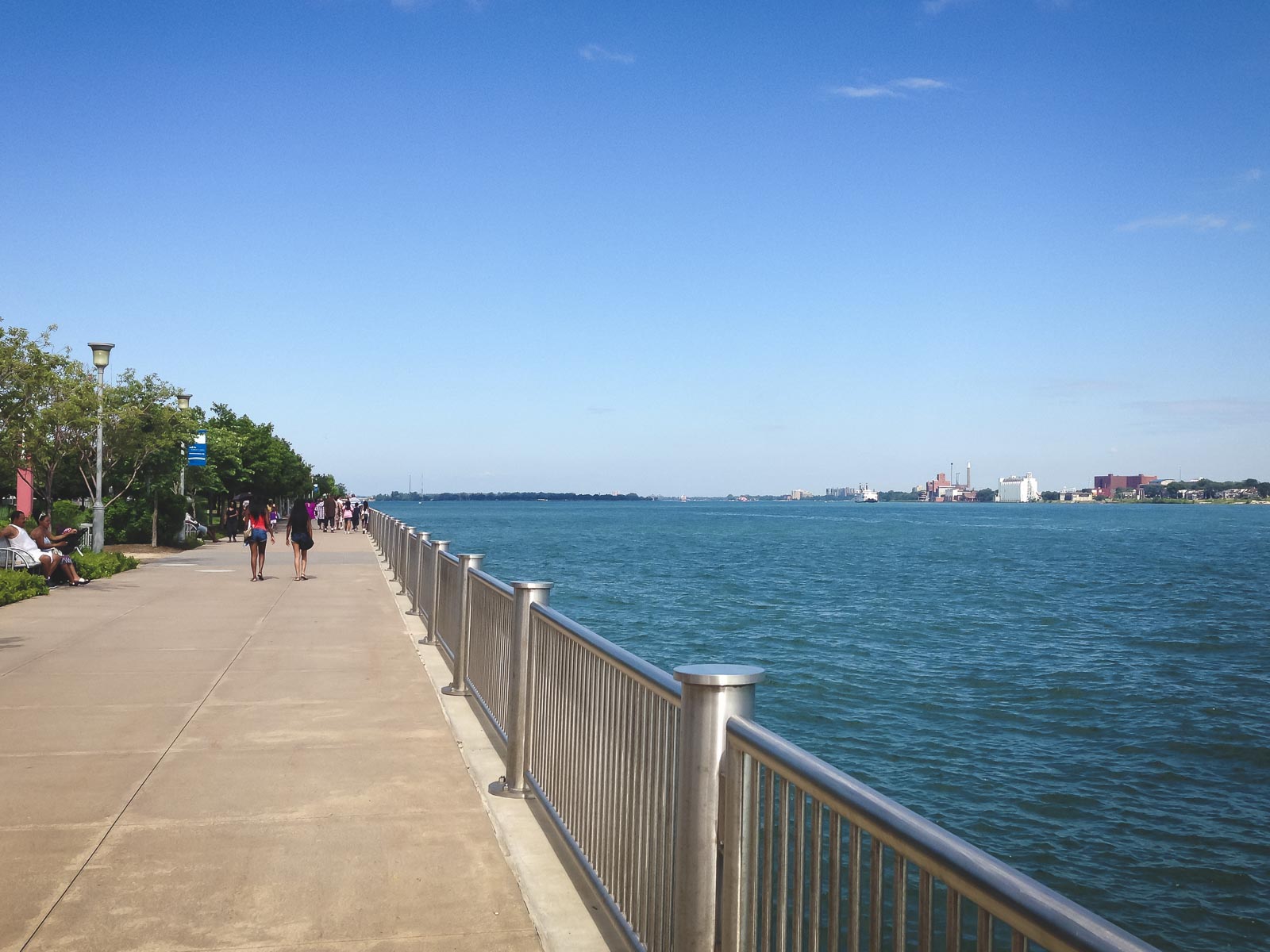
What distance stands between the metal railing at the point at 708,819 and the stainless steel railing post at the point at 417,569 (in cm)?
729

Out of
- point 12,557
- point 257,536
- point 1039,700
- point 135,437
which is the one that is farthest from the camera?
point 135,437

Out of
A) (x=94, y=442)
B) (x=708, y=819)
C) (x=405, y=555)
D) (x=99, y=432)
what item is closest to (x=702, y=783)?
(x=708, y=819)

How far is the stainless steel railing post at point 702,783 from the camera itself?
3301 mm

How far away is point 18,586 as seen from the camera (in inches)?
642

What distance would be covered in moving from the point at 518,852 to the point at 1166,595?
43167mm

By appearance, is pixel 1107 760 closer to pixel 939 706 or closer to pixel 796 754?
pixel 939 706

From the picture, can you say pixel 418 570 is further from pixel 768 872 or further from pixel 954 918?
pixel 954 918

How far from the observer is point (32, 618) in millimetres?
14055

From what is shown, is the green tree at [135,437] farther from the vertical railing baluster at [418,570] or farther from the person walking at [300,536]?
the vertical railing baluster at [418,570]

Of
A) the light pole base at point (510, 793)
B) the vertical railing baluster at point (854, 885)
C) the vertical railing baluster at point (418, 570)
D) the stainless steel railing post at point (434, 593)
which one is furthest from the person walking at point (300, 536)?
the vertical railing baluster at point (854, 885)

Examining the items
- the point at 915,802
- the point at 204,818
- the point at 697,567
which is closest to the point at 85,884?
the point at 204,818

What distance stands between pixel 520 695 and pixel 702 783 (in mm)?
2990

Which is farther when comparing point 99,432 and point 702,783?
point 99,432

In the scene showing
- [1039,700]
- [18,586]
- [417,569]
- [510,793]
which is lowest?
[1039,700]
